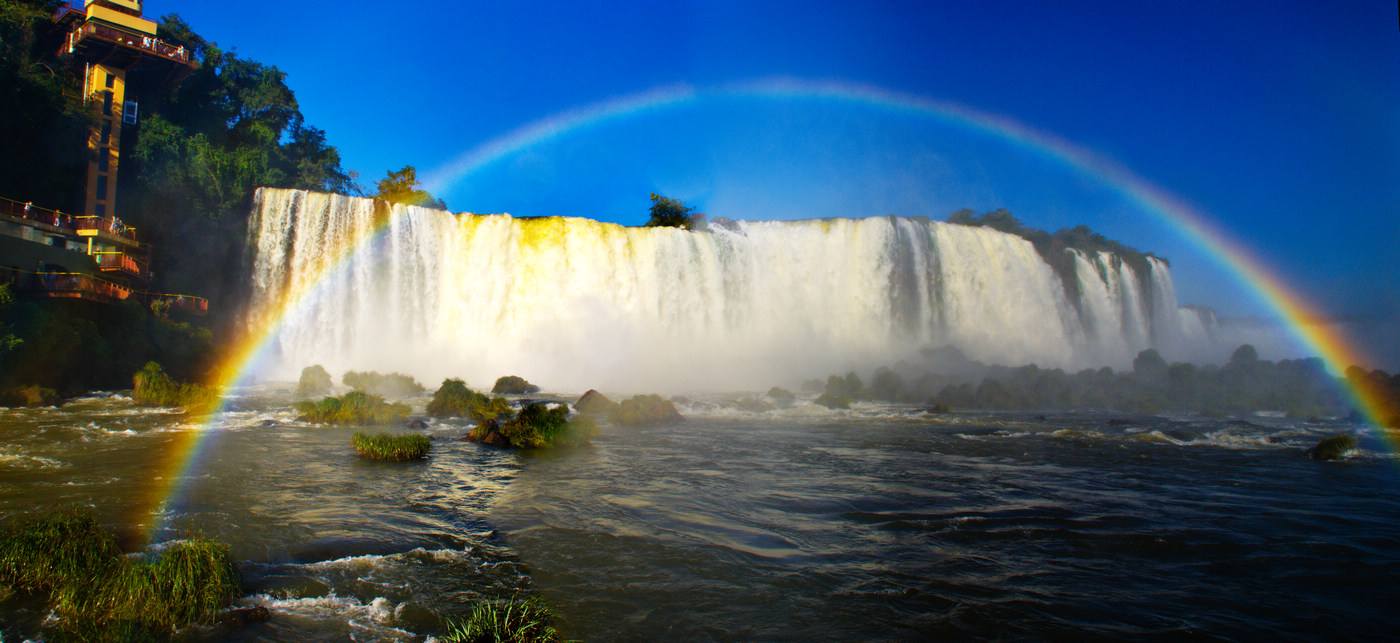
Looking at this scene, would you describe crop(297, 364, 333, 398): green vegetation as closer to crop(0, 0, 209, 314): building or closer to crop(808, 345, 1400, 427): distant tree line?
crop(0, 0, 209, 314): building

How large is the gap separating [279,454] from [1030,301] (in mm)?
38976

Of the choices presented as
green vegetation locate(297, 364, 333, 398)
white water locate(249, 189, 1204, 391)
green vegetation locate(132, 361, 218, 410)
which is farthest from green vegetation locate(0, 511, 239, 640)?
white water locate(249, 189, 1204, 391)

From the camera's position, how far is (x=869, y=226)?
1484 inches

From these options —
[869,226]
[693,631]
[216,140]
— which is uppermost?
[216,140]

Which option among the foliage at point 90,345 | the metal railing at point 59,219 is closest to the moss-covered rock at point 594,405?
the foliage at point 90,345

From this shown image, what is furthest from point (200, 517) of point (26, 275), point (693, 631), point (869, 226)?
point (869, 226)

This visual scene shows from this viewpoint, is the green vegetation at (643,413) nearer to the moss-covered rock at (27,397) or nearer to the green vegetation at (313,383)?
the green vegetation at (313,383)

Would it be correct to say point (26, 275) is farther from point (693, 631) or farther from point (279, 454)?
point (693, 631)

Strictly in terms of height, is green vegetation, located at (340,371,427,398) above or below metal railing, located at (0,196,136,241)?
below

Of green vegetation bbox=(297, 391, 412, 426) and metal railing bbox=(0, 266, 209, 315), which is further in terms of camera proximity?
metal railing bbox=(0, 266, 209, 315)

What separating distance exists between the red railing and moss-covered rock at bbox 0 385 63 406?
67.7 ft

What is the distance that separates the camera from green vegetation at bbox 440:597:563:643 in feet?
15.1

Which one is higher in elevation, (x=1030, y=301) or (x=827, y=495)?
(x=1030, y=301)

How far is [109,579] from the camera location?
5266mm
